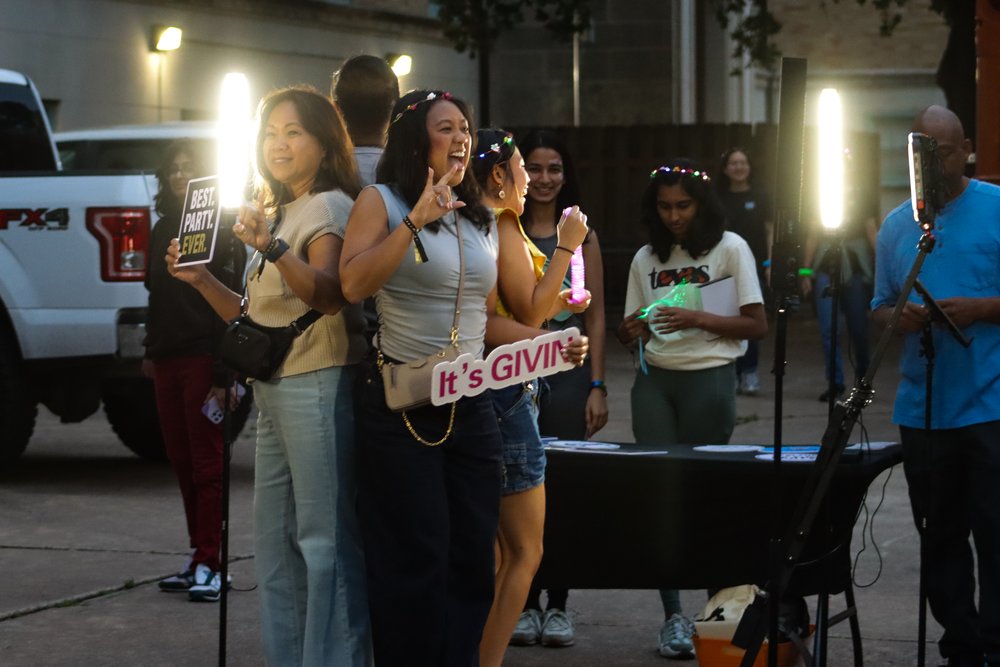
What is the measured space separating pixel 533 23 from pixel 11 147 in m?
17.1

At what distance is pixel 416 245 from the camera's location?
4.56m

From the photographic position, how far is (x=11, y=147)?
10.6 m

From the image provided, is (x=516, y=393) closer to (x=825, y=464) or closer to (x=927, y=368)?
(x=825, y=464)

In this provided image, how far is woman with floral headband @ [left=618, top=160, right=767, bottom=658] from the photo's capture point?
6344 mm

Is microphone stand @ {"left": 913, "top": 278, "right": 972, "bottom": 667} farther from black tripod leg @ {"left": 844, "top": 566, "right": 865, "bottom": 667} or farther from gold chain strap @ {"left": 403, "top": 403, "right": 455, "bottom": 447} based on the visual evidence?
gold chain strap @ {"left": 403, "top": 403, "right": 455, "bottom": 447}

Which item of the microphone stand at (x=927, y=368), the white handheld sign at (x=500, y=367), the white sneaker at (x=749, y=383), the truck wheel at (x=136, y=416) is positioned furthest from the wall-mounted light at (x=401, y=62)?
the white handheld sign at (x=500, y=367)

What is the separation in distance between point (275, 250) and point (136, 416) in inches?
253

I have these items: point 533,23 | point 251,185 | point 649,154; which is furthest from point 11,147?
point 533,23

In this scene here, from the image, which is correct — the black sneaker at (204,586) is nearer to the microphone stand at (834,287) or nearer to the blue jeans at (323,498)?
the blue jeans at (323,498)

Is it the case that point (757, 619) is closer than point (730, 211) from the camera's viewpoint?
Yes

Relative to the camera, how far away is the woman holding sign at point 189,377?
704 centimetres

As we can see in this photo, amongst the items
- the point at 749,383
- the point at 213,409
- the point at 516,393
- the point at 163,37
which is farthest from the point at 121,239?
the point at 163,37

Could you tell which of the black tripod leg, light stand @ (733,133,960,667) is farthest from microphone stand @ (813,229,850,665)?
the black tripod leg

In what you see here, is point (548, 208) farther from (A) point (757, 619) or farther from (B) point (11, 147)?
(B) point (11, 147)
